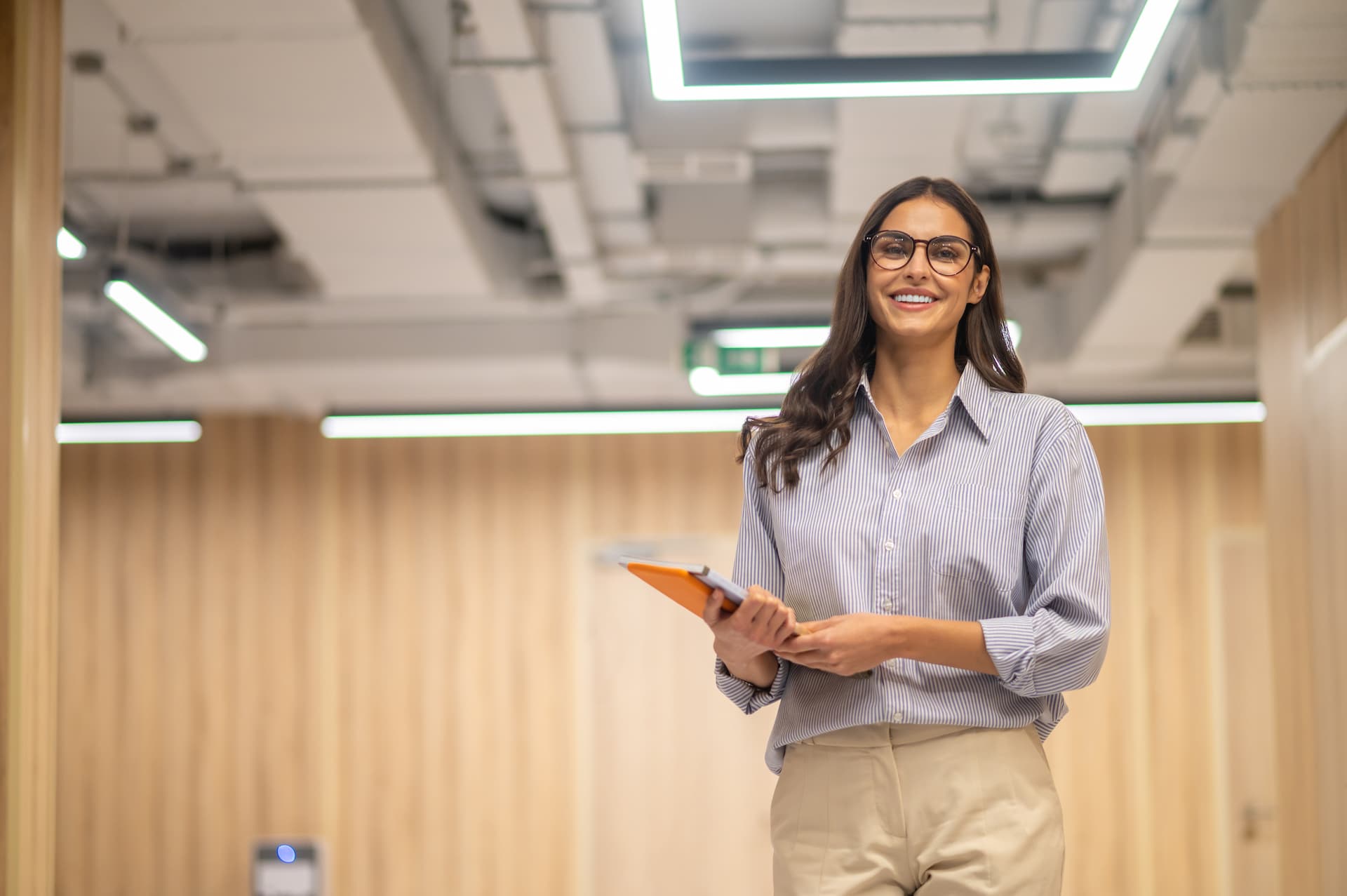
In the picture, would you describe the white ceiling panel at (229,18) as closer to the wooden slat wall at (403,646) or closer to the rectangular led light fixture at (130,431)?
the rectangular led light fixture at (130,431)

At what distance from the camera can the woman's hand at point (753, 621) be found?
143 cm

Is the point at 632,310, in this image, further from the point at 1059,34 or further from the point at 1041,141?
the point at 1059,34

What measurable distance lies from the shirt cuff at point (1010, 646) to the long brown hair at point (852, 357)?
11.6 inches

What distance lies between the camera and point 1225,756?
7391mm

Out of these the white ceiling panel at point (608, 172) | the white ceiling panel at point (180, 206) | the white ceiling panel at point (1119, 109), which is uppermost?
the white ceiling panel at point (180, 206)

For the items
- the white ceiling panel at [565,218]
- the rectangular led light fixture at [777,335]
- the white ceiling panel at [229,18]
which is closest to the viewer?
the white ceiling panel at [229,18]

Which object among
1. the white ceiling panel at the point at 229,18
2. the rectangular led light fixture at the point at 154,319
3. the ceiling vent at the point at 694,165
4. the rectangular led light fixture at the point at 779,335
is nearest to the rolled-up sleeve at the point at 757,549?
the white ceiling panel at the point at 229,18

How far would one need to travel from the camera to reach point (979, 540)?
5.08 ft

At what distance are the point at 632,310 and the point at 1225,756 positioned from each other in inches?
155

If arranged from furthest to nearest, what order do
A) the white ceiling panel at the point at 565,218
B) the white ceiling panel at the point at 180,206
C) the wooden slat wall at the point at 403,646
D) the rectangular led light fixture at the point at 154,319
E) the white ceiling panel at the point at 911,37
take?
1. the wooden slat wall at the point at 403,646
2. the white ceiling panel at the point at 180,206
3. the white ceiling panel at the point at 565,218
4. the rectangular led light fixture at the point at 154,319
5. the white ceiling panel at the point at 911,37

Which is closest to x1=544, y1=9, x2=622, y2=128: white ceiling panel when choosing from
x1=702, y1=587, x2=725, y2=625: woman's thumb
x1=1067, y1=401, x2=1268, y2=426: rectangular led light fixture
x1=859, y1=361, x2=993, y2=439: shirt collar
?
x1=859, y1=361, x2=993, y2=439: shirt collar

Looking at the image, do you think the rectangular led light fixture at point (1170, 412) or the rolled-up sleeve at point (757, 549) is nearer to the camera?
the rolled-up sleeve at point (757, 549)

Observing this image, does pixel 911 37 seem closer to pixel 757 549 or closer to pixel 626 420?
pixel 757 549

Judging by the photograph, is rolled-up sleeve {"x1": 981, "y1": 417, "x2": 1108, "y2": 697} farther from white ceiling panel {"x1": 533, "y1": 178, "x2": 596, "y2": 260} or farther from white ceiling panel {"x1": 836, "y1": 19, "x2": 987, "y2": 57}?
white ceiling panel {"x1": 533, "y1": 178, "x2": 596, "y2": 260}
